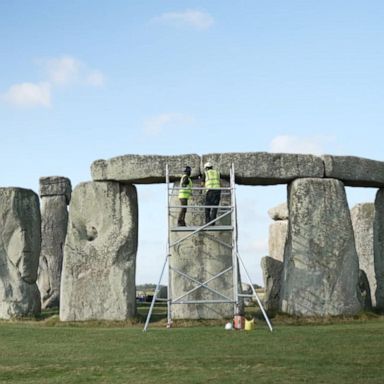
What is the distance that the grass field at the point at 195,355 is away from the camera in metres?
8.69

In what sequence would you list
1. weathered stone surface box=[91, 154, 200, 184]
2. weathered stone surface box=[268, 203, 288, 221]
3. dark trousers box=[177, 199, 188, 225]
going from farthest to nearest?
weathered stone surface box=[268, 203, 288, 221] < weathered stone surface box=[91, 154, 200, 184] < dark trousers box=[177, 199, 188, 225]

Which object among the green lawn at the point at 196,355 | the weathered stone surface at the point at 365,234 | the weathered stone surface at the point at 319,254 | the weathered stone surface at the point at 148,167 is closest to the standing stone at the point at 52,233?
the weathered stone surface at the point at 148,167

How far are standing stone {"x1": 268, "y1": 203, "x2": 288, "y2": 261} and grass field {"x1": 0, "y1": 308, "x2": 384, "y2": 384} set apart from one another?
32.2 feet

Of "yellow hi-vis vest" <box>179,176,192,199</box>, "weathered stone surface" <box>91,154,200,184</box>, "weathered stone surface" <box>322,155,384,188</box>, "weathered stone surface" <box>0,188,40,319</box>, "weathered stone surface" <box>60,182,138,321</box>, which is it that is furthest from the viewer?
"weathered stone surface" <box>0,188,40,319</box>

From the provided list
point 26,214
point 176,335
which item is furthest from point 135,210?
point 176,335

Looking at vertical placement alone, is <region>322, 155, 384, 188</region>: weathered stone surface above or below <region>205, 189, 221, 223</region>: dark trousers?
above

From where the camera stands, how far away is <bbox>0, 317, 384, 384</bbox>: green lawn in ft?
28.5

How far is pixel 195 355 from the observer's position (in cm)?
1006

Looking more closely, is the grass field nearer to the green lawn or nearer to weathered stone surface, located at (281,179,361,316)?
the green lawn

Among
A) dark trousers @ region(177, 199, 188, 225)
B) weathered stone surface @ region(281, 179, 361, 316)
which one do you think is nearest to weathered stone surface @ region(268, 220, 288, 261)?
weathered stone surface @ region(281, 179, 361, 316)

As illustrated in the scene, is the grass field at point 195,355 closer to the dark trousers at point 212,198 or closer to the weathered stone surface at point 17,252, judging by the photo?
the dark trousers at point 212,198

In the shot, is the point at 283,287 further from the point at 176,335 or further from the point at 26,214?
the point at 26,214

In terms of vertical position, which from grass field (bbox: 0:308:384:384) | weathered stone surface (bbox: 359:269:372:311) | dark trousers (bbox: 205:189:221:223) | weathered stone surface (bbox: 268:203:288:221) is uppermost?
weathered stone surface (bbox: 268:203:288:221)

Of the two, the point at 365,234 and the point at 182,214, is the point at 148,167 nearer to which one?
the point at 182,214
